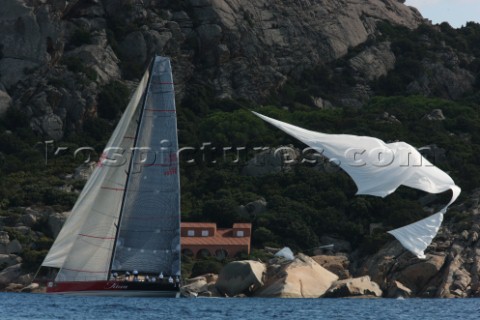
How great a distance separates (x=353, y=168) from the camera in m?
40.3

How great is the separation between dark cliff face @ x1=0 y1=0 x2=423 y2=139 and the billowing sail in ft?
166

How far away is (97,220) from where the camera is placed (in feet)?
147

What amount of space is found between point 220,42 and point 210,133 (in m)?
13.3

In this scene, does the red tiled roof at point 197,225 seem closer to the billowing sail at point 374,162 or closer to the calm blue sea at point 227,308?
the calm blue sea at point 227,308

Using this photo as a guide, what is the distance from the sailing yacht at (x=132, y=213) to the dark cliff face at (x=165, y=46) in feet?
148

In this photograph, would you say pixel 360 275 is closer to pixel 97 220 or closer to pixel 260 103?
pixel 97 220

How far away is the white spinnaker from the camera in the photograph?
44.6 meters

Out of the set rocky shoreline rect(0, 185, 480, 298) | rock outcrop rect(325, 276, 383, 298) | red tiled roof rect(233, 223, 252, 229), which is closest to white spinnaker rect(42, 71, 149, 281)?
rocky shoreline rect(0, 185, 480, 298)

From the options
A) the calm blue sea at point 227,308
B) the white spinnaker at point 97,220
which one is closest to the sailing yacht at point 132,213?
the white spinnaker at point 97,220

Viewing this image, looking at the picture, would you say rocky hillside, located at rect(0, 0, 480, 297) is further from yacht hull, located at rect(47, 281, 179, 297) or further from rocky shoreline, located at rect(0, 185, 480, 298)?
yacht hull, located at rect(47, 281, 179, 297)

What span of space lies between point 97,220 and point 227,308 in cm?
658

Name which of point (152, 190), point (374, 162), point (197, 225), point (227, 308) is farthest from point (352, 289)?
point (197, 225)

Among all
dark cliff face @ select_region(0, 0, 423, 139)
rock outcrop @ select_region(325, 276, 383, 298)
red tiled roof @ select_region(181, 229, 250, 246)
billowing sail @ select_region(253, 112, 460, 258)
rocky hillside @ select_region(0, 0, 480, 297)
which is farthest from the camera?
dark cliff face @ select_region(0, 0, 423, 139)

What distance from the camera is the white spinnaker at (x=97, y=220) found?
146 ft
